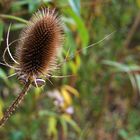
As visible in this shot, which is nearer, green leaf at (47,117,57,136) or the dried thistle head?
the dried thistle head

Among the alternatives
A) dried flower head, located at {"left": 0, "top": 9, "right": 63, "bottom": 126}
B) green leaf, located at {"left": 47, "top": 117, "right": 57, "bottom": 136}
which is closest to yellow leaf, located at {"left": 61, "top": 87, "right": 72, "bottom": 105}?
green leaf, located at {"left": 47, "top": 117, "right": 57, "bottom": 136}

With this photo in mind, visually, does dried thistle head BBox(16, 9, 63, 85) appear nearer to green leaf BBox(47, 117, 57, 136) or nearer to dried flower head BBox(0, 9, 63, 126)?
dried flower head BBox(0, 9, 63, 126)

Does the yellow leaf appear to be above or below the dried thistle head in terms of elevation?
below

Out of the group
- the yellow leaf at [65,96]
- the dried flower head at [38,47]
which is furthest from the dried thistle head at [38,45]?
the yellow leaf at [65,96]

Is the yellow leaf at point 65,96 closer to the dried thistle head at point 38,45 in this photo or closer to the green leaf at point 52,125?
the green leaf at point 52,125

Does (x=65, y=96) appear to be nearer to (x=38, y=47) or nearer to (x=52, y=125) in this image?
(x=52, y=125)

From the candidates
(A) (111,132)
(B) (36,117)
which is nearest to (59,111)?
(B) (36,117)

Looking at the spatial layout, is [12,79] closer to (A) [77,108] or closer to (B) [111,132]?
(A) [77,108]
